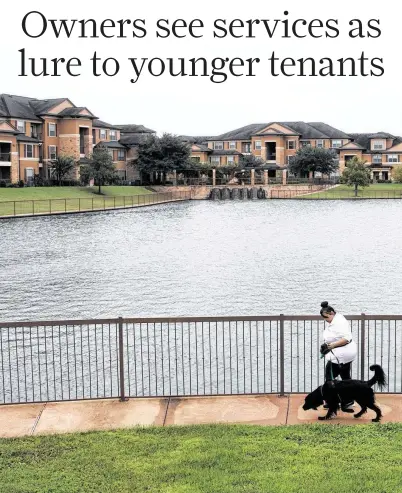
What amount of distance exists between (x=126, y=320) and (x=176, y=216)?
208ft

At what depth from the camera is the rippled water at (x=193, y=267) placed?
27.2 metres

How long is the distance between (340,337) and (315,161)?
123484 mm

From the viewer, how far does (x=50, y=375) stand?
59.9 feet

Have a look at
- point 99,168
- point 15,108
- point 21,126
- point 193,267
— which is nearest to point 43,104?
point 15,108

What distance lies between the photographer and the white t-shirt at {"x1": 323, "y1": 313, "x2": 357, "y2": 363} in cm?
1120

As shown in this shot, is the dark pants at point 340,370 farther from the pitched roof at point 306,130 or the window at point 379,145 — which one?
the window at point 379,145

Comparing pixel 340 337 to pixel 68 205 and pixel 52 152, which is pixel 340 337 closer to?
pixel 68 205

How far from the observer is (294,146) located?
147 metres

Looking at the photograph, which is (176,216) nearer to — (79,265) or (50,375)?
(79,265)

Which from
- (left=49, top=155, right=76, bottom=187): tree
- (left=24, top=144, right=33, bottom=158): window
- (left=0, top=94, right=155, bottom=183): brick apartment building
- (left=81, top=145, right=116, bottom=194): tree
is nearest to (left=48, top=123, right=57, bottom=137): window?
(left=0, top=94, right=155, bottom=183): brick apartment building

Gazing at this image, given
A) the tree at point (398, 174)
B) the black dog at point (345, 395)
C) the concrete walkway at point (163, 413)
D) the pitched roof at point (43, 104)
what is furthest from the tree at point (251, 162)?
the black dog at point (345, 395)

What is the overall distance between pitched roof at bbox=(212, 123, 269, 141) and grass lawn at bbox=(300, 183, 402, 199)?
3380 centimetres

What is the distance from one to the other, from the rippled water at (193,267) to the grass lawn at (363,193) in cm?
4718

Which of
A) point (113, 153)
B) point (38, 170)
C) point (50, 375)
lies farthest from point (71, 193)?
point (50, 375)
